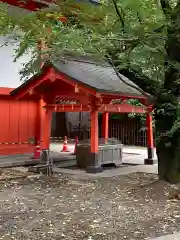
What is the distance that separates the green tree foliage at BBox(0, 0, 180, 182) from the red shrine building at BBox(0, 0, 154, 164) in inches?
87.3

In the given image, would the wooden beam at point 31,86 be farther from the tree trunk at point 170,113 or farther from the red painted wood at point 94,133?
the tree trunk at point 170,113

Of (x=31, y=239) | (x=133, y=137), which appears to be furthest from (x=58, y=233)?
(x=133, y=137)

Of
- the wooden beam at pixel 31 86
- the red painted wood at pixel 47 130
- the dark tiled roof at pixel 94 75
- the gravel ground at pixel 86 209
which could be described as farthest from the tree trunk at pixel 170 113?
the red painted wood at pixel 47 130

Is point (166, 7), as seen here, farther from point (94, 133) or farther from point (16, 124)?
point (16, 124)

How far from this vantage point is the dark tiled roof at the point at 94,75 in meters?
13.6

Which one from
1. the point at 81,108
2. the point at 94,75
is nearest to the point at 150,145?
the point at 81,108

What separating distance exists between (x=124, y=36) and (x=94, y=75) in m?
5.82

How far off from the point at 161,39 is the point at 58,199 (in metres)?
4.68

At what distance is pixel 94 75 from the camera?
14.9 meters

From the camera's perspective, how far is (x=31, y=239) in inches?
255

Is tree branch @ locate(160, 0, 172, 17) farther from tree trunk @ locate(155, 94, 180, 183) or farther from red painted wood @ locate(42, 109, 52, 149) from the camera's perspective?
red painted wood @ locate(42, 109, 52, 149)

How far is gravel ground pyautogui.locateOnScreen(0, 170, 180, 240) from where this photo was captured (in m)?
7.01

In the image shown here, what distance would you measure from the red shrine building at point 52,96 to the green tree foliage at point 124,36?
7.27 ft

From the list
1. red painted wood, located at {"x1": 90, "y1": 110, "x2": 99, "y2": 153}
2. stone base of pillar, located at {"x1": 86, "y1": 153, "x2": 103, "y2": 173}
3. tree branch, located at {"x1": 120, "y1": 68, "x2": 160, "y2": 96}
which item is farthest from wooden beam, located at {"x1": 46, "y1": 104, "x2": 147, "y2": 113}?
tree branch, located at {"x1": 120, "y1": 68, "x2": 160, "y2": 96}
